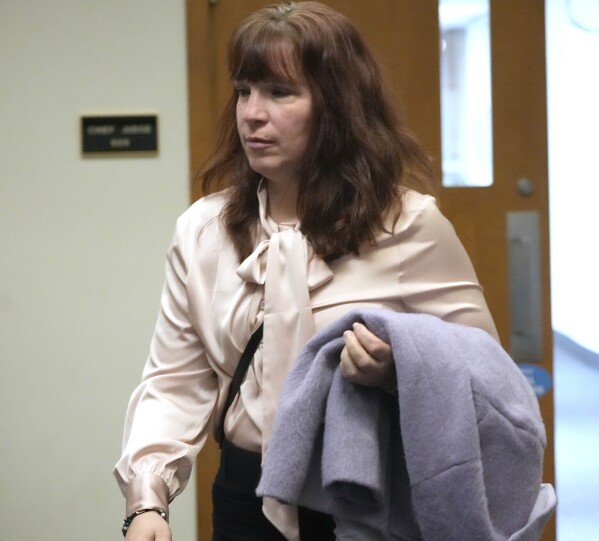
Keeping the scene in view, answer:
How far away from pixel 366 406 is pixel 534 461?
23cm

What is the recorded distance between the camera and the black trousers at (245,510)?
1405 mm

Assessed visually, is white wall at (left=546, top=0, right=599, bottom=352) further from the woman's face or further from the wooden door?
the woman's face

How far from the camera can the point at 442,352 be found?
120 cm

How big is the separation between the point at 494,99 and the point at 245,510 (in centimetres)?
159

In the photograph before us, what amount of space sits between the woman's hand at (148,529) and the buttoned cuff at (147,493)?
0.02 metres

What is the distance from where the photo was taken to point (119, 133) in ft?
8.81

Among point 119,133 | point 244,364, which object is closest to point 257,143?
point 244,364

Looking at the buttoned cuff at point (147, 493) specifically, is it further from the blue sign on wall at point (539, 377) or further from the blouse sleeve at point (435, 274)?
the blue sign on wall at point (539, 377)

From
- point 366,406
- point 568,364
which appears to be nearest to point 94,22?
point 568,364

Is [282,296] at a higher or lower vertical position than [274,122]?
lower

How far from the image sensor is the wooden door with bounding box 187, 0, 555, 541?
105 inches

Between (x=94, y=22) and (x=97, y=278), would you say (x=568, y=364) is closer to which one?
(x=97, y=278)

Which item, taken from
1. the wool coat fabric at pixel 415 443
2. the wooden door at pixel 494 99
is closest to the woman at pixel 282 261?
the wool coat fabric at pixel 415 443

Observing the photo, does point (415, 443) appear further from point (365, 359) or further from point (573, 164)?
point (573, 164)
